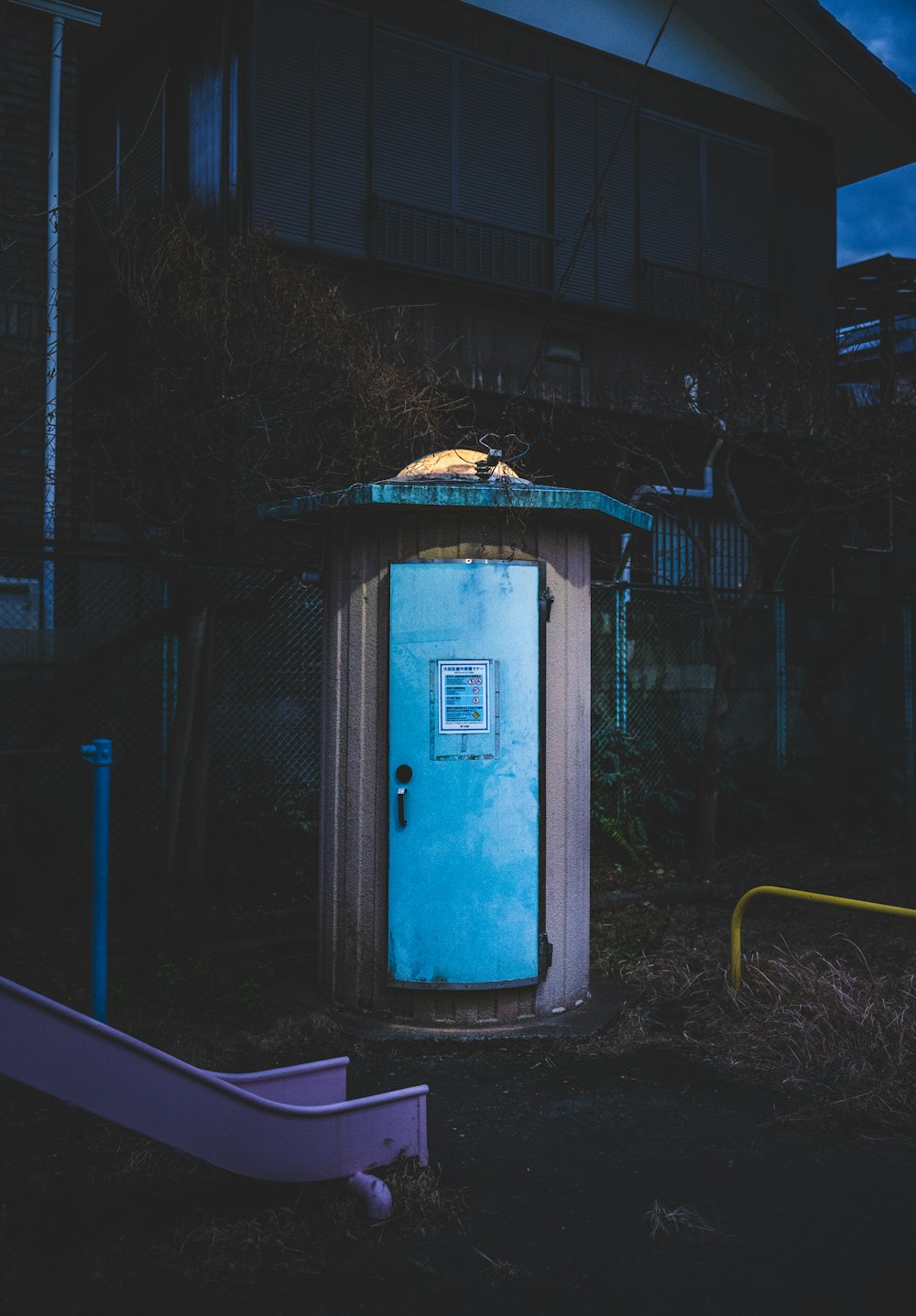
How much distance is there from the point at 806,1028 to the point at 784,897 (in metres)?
0.66

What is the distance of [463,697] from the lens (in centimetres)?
593

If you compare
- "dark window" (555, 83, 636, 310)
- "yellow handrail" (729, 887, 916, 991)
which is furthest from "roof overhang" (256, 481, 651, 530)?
"dark window" (555, 83, 636, 310)

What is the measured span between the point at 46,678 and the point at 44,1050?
5524 millimetres

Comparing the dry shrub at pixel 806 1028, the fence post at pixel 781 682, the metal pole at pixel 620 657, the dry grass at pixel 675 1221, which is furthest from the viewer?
the fence post at pixel 781 682

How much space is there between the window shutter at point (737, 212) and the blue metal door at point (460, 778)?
10.5m

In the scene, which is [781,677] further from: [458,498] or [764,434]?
[458,498]

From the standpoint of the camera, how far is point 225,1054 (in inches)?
215

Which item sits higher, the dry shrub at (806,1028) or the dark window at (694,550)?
the dark window at (694,550)

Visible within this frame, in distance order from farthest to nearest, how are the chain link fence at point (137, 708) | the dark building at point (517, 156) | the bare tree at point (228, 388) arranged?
the dark building at point (517, 156)
the chain link fence at point (137, 708)
the bare tree at point (228, 388)

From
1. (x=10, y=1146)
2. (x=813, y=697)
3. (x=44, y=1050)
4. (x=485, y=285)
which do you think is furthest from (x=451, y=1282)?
(x=485, y=285)

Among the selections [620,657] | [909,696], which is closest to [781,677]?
[909,696]

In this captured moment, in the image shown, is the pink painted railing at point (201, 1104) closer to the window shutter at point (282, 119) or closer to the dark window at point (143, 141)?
the window shutter at point (282, 119)

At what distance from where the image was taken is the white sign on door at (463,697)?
5.91 m

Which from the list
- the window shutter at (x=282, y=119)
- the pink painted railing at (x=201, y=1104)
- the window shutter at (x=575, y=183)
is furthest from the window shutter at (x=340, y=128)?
the pink painted railing at (x=201, y=1104)
